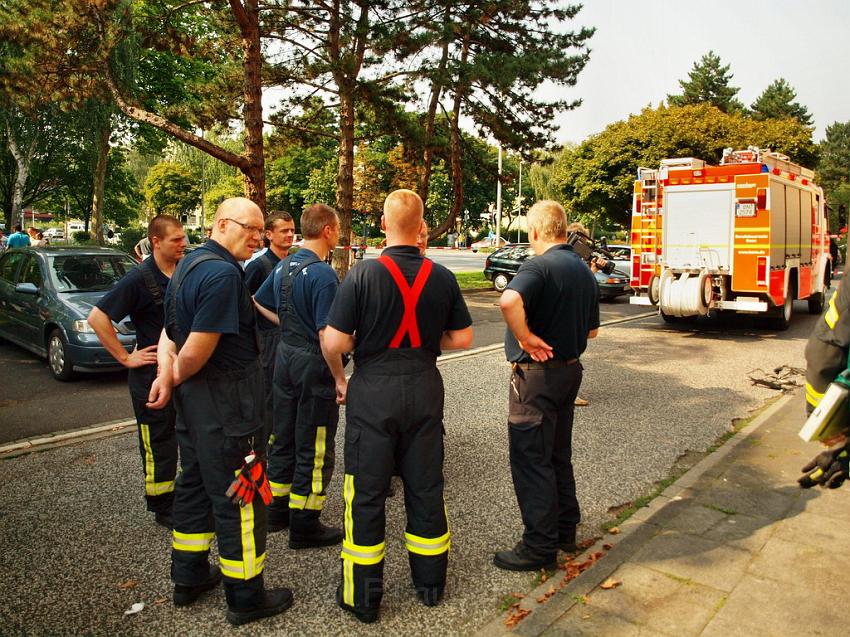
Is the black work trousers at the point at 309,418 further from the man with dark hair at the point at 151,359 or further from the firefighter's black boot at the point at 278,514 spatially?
the man with dark hair at the point at 151,359

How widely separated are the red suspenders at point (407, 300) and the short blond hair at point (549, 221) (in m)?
0.98

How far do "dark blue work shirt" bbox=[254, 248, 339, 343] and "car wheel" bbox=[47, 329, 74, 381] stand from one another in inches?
209

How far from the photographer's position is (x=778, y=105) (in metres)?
68.0

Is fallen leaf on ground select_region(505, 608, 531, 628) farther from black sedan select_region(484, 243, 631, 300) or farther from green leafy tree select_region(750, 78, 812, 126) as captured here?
green leafy tree select_region(750, 78, 812, 126)

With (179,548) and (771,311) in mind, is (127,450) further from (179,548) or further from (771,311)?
(771,311)

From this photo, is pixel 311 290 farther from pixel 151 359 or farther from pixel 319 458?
pixel 151 359

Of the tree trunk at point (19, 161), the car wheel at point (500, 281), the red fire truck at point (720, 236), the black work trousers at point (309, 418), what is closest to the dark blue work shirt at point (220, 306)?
the black work trousers at point (309, 418)

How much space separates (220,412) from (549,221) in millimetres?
2059

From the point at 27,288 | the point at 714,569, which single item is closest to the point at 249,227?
the point at 714,569

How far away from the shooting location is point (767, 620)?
309cm

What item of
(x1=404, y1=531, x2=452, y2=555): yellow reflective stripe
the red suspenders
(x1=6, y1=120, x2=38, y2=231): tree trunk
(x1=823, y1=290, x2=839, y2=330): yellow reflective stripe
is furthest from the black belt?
(x1=6, y1=120, x2=38, y2=231): tree trunk

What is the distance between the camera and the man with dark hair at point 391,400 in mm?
3084

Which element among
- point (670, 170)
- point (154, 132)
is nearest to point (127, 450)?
point (670, 170)

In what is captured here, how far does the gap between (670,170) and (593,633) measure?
11282 mm
